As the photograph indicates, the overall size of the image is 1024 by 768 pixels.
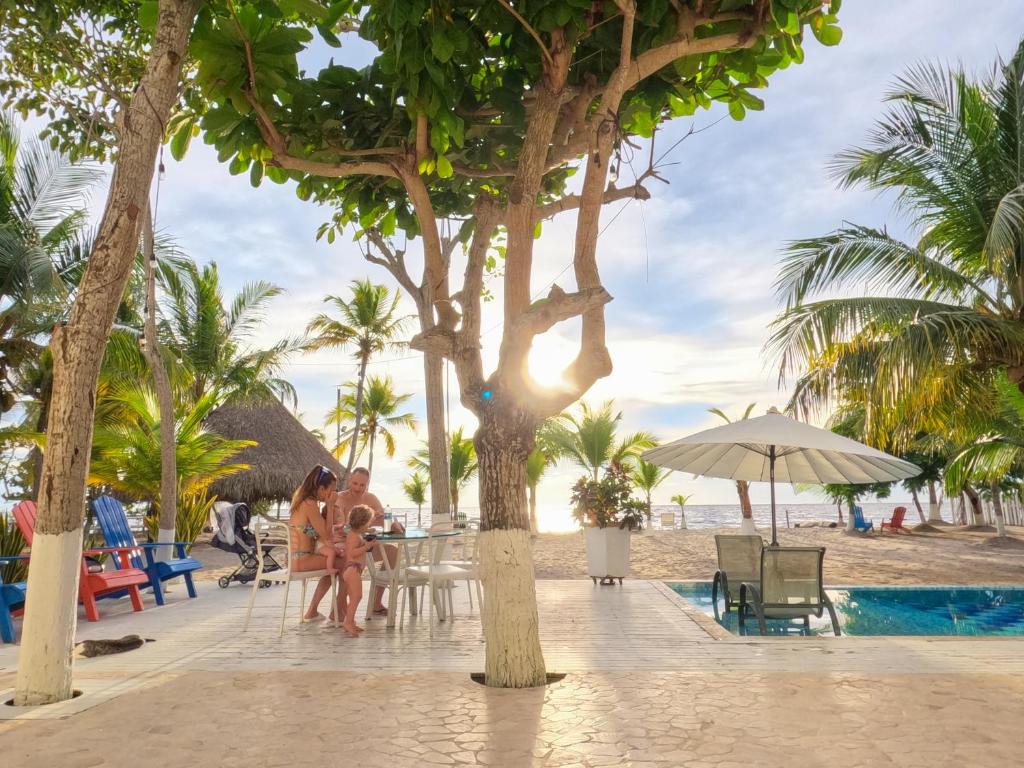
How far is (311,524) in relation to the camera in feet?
20.4

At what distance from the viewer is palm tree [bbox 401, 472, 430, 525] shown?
37.2m

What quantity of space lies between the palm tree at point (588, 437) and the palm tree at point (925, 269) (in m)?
11.6

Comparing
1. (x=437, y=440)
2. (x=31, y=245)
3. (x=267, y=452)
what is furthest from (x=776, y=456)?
(x=267, y=452)

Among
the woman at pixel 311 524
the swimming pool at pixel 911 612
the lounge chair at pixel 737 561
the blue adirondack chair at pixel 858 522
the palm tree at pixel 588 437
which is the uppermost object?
the palm tree at pixel 588 437

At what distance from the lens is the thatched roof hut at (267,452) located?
19109 mm

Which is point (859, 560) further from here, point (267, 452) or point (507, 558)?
point (267, 452)

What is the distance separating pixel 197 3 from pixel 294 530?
3.92m

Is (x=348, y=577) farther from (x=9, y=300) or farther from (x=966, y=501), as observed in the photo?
(x=966, y=501)

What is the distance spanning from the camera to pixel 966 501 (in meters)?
26.4

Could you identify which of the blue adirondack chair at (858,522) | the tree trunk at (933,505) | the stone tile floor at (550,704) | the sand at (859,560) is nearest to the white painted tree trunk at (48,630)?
the stone tile floor at (550,704)

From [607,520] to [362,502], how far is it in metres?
3.72

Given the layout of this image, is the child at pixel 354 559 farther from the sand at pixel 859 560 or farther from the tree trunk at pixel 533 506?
the tree trunk at pixel 533 506

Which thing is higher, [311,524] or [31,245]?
[31,245]

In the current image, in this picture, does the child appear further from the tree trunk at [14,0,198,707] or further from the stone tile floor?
the tree trunk at [14,0,198,707]
